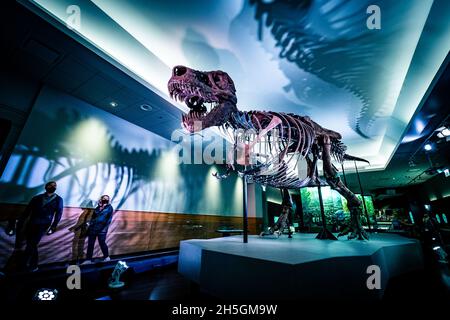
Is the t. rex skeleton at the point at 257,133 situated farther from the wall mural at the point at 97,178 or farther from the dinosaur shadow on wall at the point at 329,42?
the wall mural at the point at 97,178

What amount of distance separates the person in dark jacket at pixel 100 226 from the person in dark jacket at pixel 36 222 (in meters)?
0.75

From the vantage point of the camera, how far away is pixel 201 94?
215 cm

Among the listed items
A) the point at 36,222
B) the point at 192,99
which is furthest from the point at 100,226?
the point at 192,99

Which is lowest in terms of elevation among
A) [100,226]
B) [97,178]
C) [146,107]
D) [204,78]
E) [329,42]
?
[100,226]

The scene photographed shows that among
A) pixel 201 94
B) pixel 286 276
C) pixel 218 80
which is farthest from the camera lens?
pixel 218 80

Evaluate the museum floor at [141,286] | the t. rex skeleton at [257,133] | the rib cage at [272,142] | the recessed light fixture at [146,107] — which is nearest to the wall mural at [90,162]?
the recessed light fixture at [146,107]

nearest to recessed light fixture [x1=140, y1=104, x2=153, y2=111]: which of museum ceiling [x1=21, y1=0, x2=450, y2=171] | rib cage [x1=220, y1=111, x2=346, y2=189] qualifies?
museum ceiling [x1=21, y1=0, x2=450, y2=171]

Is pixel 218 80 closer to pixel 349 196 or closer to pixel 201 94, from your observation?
pixel 201 94

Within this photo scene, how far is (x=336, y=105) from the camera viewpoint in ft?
16.7

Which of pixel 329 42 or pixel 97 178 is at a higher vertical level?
pixel 329 42

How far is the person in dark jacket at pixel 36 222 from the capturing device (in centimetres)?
323

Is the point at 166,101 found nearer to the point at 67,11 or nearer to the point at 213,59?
the point at 213,59

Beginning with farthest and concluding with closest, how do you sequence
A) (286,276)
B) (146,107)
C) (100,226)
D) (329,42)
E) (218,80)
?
(146,107) < (100,226) < (329,42) < (218,80) < (286,276)

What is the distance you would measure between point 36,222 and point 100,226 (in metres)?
1.14
